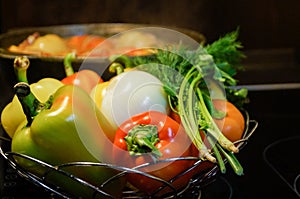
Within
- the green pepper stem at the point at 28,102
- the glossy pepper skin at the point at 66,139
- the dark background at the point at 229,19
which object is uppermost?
the green pepper stem at the point at 28,102

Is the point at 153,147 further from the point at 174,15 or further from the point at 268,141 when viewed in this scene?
the point at 174,15

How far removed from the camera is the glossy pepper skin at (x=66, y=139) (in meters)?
0.59

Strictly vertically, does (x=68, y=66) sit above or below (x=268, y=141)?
above

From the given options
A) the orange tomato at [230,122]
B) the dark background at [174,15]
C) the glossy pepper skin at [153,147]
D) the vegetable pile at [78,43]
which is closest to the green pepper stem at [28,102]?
the glossy pepper skin at [153,147]

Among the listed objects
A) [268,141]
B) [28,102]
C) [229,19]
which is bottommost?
[268,141]

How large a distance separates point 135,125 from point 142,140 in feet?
0.13

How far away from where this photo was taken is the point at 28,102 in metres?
0.59

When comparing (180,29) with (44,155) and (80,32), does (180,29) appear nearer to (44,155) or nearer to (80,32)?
(80,32)

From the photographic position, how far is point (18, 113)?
0.68 m

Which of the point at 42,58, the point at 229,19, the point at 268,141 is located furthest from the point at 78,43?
the point at 268,141

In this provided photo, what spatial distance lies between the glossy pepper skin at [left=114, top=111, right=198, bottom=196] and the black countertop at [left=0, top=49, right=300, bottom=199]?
5.2 inches

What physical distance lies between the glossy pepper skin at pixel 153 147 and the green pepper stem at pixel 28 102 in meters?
0.10

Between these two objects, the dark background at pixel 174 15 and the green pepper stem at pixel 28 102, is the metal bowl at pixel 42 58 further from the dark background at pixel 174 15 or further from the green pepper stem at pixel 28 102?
the green pepper stem at pixel 28 102

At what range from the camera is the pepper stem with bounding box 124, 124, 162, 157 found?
56 centimetres
